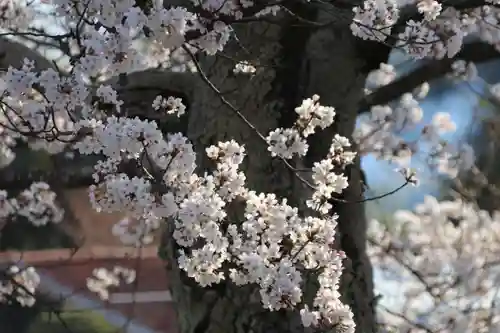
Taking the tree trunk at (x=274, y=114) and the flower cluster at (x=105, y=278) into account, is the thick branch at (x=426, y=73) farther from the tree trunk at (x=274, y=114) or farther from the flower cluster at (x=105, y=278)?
the flower cluster at (x=105, y=278)

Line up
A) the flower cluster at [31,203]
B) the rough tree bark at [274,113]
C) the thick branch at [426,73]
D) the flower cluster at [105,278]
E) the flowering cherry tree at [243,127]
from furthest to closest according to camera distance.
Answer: the flower cluster at [105,278], the flower cluster at [31,203], the thick branch at [426,73], the rough tree bark at [274,113], the flowering cherry tree at [243,127]

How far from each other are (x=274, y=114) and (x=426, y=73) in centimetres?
44

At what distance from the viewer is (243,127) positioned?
145 cm

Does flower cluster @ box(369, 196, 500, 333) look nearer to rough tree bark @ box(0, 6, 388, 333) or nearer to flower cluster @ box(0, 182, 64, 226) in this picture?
rough tree bark @ box(0, 6, 388, 333)

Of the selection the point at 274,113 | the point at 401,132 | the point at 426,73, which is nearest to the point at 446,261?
the point at 401,132

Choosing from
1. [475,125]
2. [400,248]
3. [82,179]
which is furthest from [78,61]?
[475,125]

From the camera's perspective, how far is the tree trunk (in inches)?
56.1

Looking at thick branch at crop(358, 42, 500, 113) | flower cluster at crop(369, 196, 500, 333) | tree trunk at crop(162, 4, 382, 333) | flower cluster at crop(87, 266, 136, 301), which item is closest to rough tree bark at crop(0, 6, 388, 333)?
tree trunk at crop(162, 4, 382, 333)

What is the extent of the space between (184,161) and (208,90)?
0.57 m

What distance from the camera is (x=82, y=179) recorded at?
1898 millimetres

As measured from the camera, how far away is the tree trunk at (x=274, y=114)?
1426 mm

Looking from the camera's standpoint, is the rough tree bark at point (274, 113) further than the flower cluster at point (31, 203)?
No

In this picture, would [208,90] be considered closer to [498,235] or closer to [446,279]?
[446,279]

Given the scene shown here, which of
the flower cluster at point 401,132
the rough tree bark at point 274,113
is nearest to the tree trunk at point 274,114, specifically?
the rough tree bark at point 274,113
